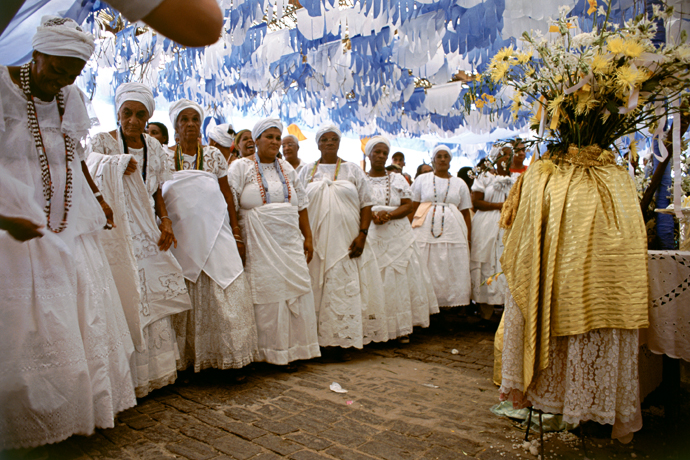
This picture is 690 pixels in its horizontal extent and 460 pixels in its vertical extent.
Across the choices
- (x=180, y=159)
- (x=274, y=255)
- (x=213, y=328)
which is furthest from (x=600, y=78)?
(x=213, y=328)

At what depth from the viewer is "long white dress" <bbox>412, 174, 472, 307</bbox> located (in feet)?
19.3

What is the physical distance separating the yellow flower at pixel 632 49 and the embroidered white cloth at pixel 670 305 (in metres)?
1.08

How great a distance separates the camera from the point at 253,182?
4.02 metres

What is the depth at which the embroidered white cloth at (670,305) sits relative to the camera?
237cm

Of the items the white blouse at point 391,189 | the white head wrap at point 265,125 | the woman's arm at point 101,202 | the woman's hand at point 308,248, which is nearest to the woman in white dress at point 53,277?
the woman's arm at point 101,202

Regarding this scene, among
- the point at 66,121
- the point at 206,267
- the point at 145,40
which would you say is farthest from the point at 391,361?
the point at 145,40

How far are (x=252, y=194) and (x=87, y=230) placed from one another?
1615 mm

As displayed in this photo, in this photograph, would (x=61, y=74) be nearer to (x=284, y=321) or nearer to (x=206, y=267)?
(x=206, y=267)

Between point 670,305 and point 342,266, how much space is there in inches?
110

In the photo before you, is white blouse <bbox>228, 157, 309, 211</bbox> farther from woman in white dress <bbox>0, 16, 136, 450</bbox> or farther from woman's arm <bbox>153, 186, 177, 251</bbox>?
woman in white dress <bbox>0, 16, 136, 450</bbox>

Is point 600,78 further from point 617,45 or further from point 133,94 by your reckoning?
point 133,94

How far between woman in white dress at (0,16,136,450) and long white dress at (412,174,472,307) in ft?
13.6

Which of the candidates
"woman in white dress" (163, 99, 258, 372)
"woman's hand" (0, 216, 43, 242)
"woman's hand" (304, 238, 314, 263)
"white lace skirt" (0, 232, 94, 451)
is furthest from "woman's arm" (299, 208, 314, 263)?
"woman's hand" (0, 216, 43, 242)

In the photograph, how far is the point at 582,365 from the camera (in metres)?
2.31
